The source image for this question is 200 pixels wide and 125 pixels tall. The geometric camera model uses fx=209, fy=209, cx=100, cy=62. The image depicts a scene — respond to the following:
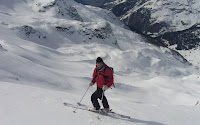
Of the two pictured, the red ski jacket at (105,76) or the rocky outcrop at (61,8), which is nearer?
the red ski jacket at (105,76)

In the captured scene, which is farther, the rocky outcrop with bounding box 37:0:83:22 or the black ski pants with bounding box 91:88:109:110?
the rocky outcrop with bounding box 37:0:83:22

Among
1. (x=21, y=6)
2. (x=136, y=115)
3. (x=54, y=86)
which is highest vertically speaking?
(x=21, y=6)

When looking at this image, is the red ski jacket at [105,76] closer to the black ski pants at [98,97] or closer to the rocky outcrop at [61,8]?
the black ski pants at [98,97]

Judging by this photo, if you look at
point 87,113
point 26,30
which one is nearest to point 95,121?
point 87,113

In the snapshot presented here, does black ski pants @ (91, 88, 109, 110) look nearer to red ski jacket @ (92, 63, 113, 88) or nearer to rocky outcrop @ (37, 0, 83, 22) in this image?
red ski jacket @ (92, 63, 113, 88)

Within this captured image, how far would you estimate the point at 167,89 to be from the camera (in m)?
19.9

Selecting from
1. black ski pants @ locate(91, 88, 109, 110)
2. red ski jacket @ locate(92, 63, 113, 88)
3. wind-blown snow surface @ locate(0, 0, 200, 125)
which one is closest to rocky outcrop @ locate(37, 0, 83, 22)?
wind-blown snow surface @ locate(0, 0, 200, 125)

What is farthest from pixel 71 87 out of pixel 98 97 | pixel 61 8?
pixel 61 8

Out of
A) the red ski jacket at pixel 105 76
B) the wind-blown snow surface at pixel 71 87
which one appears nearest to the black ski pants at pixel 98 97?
the red ski jacket at pixel 105 76

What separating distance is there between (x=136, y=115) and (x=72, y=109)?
8.33 feet

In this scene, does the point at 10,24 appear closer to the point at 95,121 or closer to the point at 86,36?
the point at 86,36

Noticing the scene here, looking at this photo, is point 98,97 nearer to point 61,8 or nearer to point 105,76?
point 105,76

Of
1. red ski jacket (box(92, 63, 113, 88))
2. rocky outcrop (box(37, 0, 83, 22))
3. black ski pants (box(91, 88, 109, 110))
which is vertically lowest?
black ski pants (box(91, 88, 109, 110))

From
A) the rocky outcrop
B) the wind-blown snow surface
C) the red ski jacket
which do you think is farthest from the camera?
the rocky outcrop
